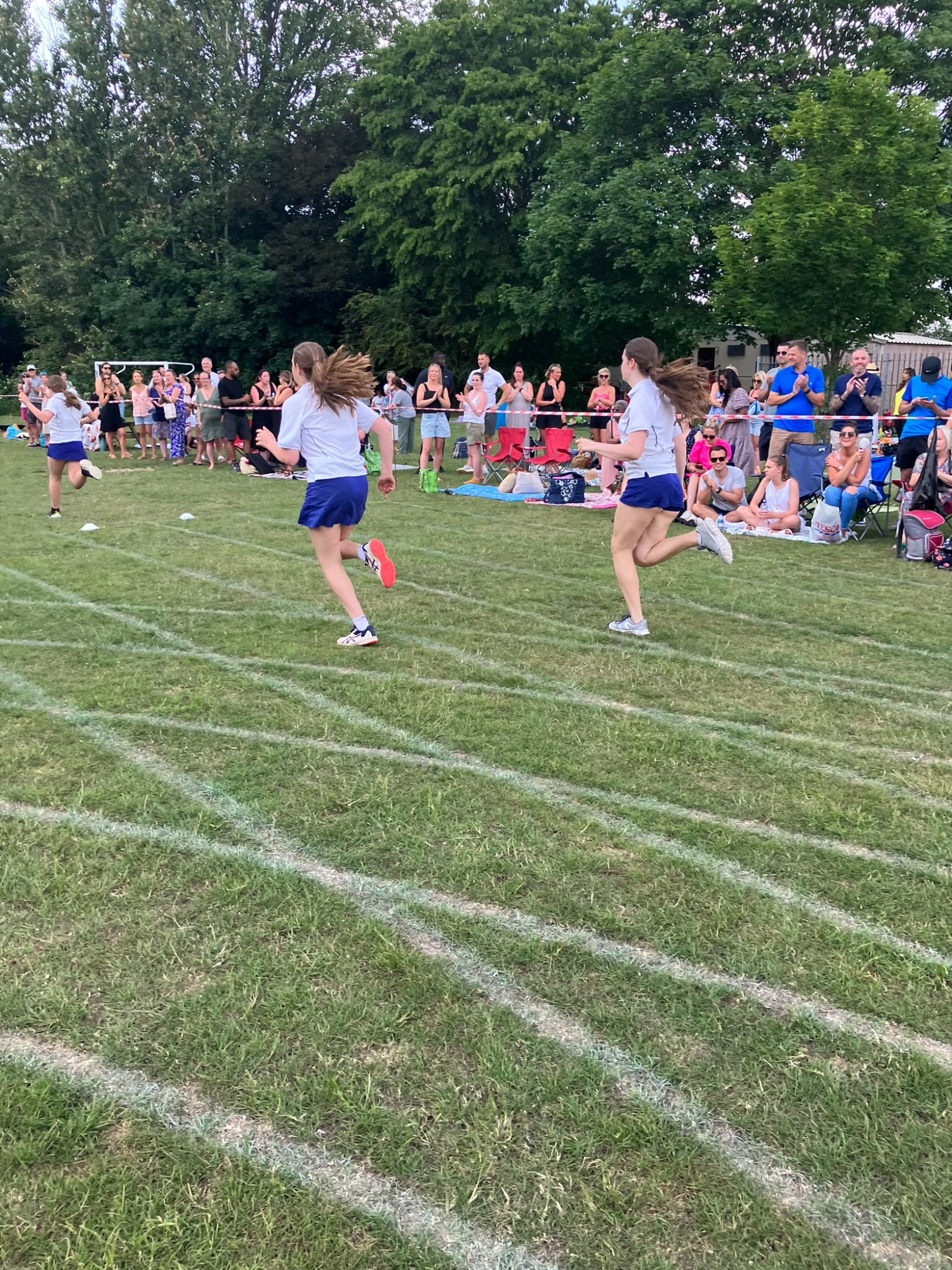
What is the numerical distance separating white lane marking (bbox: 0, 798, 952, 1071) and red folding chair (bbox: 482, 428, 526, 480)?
11.6 metres

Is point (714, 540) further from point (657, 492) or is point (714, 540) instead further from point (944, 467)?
point (944, 467)

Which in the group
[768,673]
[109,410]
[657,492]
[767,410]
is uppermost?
[109,410]

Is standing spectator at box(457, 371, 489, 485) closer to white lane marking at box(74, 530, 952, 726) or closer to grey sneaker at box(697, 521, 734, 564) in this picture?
grey sneaker at box(697, 521, 734, 564)

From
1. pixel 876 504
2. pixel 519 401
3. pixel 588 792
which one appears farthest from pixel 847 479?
pixel 588 792

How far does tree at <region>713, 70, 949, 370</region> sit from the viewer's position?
19.3m

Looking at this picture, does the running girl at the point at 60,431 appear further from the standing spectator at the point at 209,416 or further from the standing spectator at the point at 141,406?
the standing spectator at the point at 141,406

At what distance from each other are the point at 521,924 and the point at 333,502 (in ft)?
11.2

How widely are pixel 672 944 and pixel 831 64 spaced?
100 feet

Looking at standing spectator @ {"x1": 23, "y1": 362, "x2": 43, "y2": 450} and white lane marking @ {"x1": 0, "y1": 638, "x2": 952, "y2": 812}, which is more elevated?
standing spectator @ {"x1": 23, "y1": 362, "x2": 43, "y2": 450}

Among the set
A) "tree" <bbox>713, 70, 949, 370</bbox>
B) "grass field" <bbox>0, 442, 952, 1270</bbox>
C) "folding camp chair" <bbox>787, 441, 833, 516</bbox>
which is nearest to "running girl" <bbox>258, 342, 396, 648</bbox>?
"grass field" <bbox>0, 442, 952, 1270</bbox>

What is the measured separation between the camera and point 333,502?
5734 millimetres

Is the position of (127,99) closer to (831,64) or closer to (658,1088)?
(831,64)

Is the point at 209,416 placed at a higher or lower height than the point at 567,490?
higher

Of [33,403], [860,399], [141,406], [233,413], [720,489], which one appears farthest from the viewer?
[33,403]
